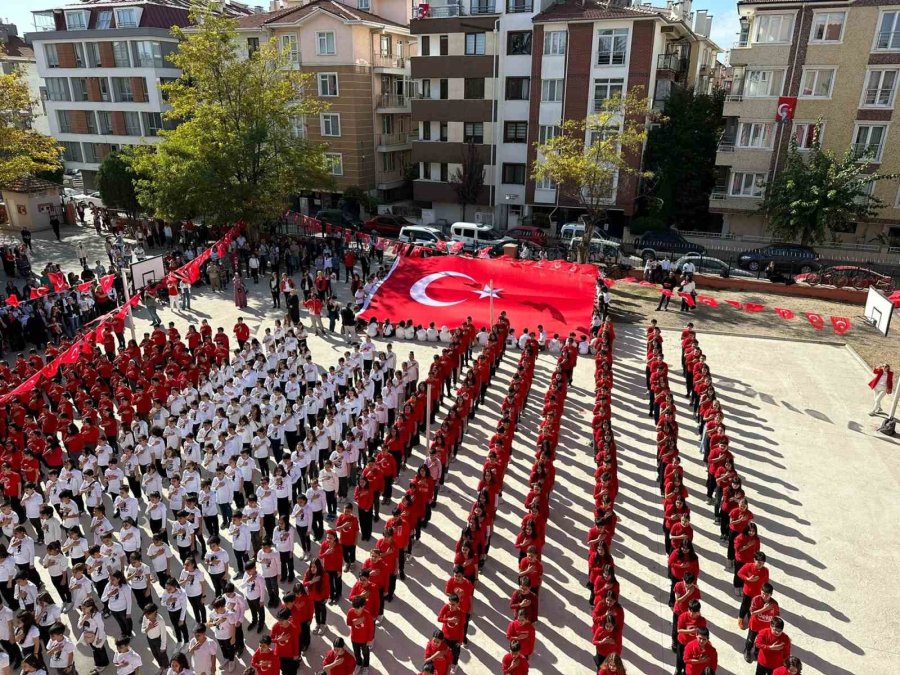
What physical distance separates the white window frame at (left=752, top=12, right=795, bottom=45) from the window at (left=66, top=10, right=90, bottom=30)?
138 feet

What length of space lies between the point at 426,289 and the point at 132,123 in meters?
35.5

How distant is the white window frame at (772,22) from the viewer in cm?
3194

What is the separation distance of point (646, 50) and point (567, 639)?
31.3 metres

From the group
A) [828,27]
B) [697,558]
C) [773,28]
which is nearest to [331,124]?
[773,28]

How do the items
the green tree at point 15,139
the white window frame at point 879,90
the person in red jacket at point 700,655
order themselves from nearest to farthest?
the person in red jacket at point 700,655 < the green tree at point 15,139 < the white window frame at point 879,90

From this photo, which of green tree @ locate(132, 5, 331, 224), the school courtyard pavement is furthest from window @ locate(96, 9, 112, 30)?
the school courtyard pavement

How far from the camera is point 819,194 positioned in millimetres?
29203

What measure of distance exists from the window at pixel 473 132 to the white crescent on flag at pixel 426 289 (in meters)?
18.8

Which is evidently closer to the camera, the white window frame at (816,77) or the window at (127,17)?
the white window frame at (816,77)

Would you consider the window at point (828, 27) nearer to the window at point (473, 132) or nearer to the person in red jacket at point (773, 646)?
the window at point (473, 132)

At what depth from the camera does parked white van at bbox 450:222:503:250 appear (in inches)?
1237

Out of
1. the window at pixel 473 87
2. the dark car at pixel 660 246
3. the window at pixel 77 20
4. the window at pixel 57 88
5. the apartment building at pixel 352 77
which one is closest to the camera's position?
the dark car at pixel 660 246

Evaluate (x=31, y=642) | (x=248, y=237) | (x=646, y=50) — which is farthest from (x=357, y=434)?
(x=646, y=50)

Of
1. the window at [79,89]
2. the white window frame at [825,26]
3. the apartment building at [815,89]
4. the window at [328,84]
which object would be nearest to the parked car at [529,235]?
the apartment building at [815,89]
